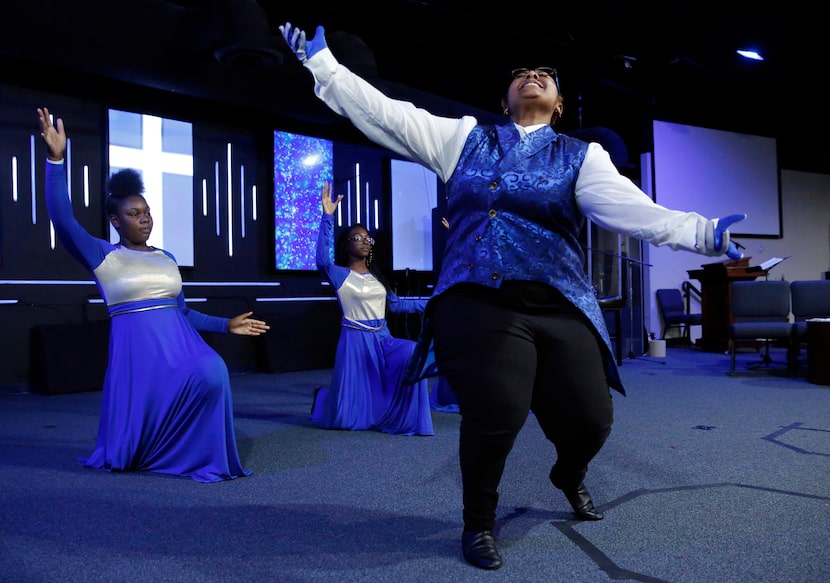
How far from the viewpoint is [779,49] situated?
27.8 ft

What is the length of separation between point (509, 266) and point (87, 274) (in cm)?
578

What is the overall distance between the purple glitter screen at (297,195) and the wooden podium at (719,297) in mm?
5301

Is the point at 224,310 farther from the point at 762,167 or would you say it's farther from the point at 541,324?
the point at 762,167

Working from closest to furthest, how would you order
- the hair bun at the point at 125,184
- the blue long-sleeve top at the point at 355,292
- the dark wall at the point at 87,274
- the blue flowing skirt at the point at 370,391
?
the hair bun at the point at 125,184
the blue flowing skirt at the point at 370,391
the blue long-sleeve top at the point at 355,292
the dark wall at the point at 87,274

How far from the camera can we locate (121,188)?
328 centimetres

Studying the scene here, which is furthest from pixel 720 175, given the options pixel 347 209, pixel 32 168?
pixel 32 168

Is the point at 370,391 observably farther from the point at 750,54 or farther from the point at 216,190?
the point at 750,54

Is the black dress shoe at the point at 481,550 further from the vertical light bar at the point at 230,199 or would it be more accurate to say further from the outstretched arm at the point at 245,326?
the vertical light bar at the point at 230,199

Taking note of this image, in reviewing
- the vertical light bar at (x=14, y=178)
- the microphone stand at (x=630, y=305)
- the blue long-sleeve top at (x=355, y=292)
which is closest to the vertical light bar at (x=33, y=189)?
the vertical light bar at (x=14, y=178)

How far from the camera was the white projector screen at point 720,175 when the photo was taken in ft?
34.9

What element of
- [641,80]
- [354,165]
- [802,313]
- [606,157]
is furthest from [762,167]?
[606,157]

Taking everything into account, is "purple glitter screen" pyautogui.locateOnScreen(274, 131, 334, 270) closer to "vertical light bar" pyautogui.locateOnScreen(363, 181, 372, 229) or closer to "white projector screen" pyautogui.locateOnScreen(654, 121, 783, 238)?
"vertical light bar" pyautogui.locateOnScreen(363, 181, 372, 229)

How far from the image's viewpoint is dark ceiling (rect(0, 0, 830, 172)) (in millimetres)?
5406

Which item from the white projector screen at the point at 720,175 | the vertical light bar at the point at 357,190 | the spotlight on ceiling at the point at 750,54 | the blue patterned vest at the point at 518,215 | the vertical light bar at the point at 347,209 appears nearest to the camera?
the blue patterned vest at the point at 518,215
